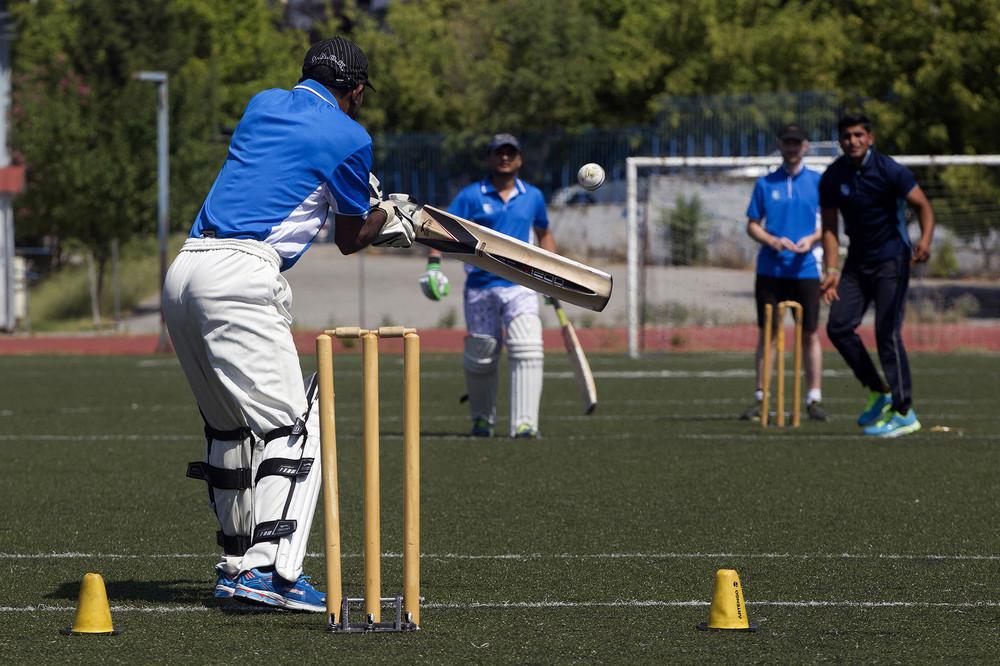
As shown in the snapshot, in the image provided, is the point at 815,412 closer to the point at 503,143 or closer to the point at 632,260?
the point at 503,143

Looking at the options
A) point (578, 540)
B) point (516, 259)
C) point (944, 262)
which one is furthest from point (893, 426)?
point (944, 262)

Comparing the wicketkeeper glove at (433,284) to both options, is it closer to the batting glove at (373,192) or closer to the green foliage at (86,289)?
the batting glove at (373,192)

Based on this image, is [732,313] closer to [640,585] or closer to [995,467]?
[995,467]

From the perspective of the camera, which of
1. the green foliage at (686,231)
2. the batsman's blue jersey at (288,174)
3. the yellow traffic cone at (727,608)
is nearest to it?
the yellow traffic cone at (727,608)

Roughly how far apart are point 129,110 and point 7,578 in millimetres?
27674

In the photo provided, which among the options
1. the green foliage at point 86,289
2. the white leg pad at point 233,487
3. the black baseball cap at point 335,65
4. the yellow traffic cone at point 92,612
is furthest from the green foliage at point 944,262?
the yellow traffic cone at point 92,612

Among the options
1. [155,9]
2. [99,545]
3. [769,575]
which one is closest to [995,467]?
[769,575]

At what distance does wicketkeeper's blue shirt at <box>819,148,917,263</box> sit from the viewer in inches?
478

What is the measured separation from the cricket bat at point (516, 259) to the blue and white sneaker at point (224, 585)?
1.42m

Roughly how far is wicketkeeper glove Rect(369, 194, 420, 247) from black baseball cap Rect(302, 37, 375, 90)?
464mm

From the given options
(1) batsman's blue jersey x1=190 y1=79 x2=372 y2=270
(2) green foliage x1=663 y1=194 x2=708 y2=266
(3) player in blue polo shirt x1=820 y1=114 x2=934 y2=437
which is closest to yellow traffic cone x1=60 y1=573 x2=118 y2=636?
(1) batsman's blue jersey x1=190 y1=79 x2=372 y2=270

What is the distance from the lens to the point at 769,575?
273 inches

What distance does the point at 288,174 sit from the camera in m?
6.21

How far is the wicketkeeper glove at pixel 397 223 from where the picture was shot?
6.34 metres
